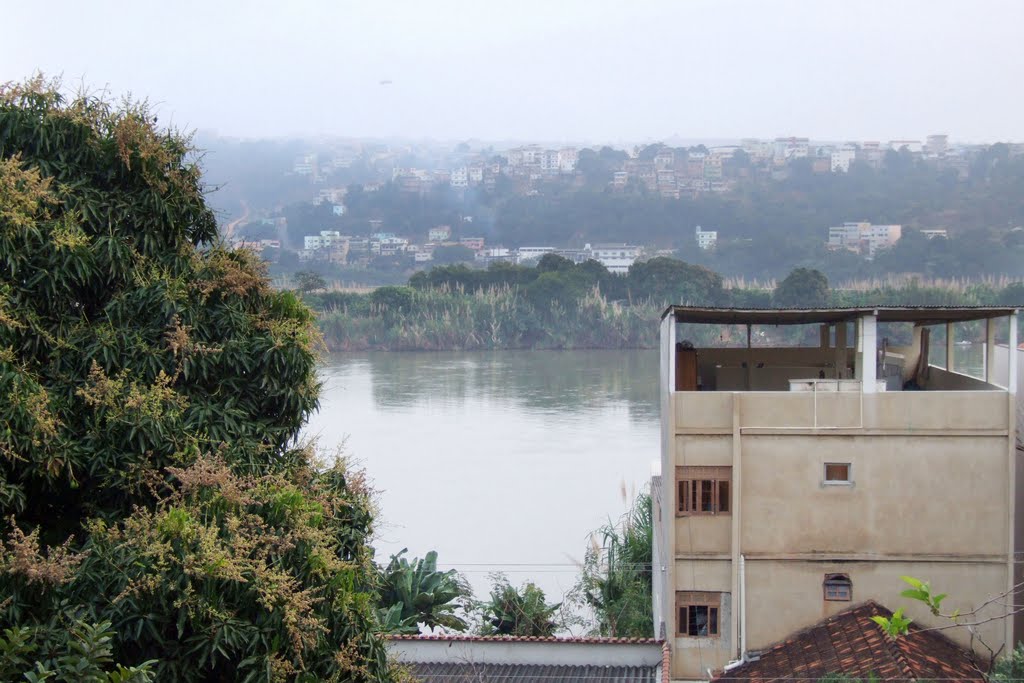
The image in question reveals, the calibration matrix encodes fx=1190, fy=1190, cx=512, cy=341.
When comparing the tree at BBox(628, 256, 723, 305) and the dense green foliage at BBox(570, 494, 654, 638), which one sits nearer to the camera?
the dense green foliage at BBox(570, 494, 654, 638)

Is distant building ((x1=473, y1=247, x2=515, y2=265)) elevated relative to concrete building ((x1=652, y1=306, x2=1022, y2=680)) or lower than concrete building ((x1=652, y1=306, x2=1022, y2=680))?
elevated

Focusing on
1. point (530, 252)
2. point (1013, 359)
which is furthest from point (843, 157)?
point (1013, 359)

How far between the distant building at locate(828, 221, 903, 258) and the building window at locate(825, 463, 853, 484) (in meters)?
41.0

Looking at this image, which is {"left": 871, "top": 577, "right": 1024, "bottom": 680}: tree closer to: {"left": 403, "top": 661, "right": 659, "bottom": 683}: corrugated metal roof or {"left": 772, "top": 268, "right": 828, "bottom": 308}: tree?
{"left": 403, "top": 661, "right": 659, "bottom": 683}: corrugated metal roof

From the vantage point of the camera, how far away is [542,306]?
3462cm

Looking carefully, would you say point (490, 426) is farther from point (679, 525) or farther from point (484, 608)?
point (679, 525)

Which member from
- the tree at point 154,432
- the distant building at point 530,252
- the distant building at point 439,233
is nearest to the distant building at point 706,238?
the distant building at point 530,252

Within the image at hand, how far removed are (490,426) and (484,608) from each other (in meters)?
12.2

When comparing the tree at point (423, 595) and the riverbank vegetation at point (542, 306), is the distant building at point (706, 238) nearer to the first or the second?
the riverbank vegetation at point (542, 306)

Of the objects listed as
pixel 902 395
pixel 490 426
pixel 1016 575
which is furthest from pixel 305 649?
pixel 490 426

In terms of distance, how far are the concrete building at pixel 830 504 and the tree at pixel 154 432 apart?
9.28 feet

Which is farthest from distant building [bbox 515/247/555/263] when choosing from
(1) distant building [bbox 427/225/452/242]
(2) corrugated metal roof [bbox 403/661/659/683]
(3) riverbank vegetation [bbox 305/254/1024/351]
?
(2) corrugated metal roof [bbox 403/661/659/683]

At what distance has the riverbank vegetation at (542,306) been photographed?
3400 cm

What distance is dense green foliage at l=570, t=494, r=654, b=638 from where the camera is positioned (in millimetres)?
10055
